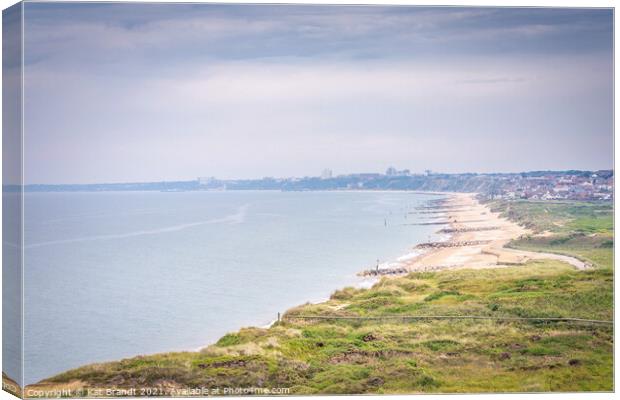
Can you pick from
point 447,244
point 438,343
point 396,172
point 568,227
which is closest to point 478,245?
point 447,244

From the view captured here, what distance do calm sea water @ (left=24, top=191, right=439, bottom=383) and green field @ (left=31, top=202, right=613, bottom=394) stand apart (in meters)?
0.27

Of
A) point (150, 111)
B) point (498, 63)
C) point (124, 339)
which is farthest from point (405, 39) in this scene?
point (124, 339)

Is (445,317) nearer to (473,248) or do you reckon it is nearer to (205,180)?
(473,248)

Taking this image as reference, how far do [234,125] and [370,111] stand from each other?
66.3 inches

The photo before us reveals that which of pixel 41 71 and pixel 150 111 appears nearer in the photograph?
pixel 41 71

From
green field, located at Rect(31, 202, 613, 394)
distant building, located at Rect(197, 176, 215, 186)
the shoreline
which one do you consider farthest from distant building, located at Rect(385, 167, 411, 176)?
distant building, located at Rect(197, 176, 215, 186)

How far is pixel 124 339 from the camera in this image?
34.1 feet

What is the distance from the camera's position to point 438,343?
34.6 feet

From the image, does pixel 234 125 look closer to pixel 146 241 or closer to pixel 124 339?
pixel 146 241

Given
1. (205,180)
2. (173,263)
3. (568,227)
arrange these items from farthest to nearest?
1. (568,227)
2. (173,263)
3. (205,180)

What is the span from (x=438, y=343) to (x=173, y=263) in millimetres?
3434

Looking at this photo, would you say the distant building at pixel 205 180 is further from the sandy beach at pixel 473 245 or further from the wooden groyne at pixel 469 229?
the wooden groyne at pixel 469 229

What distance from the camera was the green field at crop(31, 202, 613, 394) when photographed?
401 inches

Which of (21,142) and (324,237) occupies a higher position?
(21,142)
